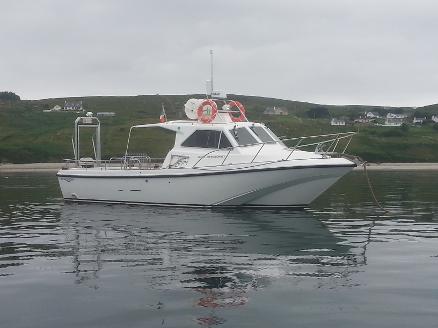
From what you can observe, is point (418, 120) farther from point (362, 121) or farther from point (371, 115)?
point (371, 115)

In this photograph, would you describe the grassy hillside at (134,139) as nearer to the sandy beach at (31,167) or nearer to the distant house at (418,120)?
the sandy beach at (31,167)

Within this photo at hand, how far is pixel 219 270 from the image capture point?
11422 mm

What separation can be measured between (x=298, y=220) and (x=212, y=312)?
1132cm

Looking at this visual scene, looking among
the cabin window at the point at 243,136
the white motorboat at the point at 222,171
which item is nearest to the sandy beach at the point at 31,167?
the white motorboat at the point at 222,171

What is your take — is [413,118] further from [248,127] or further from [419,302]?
[419,302]

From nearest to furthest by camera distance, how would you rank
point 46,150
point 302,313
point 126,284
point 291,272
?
point 302,313, point 126,284, point 291,272, point 46,150

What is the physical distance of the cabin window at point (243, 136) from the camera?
22.9 meters

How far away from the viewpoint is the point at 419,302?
9.19 meters

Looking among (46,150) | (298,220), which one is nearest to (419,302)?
(298,220)

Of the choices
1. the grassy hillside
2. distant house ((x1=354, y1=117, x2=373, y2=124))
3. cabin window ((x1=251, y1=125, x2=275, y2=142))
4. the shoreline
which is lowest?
the shoreline

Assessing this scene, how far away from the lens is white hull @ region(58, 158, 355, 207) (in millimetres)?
21047

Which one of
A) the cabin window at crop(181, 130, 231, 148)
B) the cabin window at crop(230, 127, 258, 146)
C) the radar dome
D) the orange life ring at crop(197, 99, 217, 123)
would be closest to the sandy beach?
the radar dome

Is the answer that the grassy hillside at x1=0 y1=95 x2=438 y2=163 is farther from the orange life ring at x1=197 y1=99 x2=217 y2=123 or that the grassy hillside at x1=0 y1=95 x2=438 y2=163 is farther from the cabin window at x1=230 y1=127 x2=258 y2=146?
the cabin window at x1=230 y1=127 x2=258 y2=146

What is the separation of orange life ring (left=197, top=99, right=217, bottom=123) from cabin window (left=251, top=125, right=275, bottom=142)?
1670 millimetres
